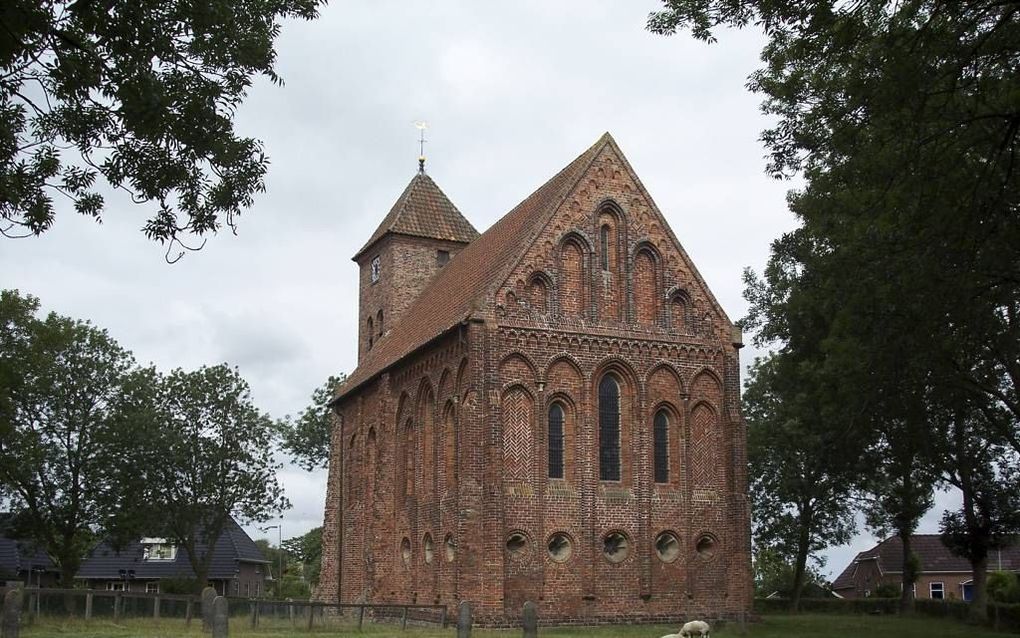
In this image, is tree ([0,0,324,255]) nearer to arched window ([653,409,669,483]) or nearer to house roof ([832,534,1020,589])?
arched window ([653,409,669,483])

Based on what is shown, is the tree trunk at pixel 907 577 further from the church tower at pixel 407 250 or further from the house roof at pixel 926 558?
the church tower at pixel 407 250

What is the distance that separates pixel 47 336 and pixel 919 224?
33.5 m

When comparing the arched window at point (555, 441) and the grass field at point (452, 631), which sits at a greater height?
the arched window at point (555, 441)

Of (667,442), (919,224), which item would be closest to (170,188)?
(919,224)

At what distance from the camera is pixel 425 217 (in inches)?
1794

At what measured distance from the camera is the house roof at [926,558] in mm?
62438

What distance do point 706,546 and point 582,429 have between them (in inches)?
189

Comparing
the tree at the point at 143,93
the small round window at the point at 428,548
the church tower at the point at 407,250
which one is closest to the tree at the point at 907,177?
the tree at the point at 143,93

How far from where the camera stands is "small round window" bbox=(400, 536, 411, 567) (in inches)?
1305

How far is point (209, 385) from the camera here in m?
49.2

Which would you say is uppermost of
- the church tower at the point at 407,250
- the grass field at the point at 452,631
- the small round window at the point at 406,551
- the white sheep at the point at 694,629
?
the church tower at the point at 407,250

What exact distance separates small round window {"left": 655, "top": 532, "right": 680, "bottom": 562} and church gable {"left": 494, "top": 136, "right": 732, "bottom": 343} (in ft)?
18.8

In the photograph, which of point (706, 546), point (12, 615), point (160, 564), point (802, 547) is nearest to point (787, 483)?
point (802, 547)

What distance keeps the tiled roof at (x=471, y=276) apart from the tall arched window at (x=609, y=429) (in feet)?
14.4
